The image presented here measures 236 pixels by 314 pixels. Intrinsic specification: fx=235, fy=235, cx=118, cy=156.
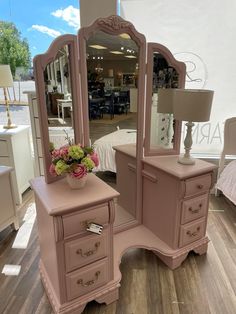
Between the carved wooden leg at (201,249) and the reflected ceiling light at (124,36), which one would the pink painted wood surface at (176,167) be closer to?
the carved wooden leg at (201,249)

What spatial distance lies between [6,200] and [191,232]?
1667 mm

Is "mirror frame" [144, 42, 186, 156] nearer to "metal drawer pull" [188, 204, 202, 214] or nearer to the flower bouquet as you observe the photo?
"metal drawer pull" [188, 204, 202, 214]

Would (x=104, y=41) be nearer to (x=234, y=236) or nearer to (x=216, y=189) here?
(x=234, y=236)

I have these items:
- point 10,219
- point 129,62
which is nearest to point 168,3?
point 129,62

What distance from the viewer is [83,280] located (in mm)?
1416

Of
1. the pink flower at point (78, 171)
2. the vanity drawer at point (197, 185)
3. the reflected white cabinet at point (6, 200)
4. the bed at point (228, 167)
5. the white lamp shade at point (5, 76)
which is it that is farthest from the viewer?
the bed at point (228, 167)

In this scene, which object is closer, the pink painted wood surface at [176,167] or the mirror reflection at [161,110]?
the pink painted wood surface at [176,167]

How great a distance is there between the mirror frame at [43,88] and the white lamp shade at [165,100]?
699mm

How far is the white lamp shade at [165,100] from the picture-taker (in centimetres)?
189

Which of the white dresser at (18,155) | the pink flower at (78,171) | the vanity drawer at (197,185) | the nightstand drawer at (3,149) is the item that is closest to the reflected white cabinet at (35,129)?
the white dresser at (18,155)

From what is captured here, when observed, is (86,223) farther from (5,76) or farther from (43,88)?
(5,76)

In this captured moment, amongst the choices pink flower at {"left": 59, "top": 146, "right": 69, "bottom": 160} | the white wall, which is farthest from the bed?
pink flower at {"left": 59, "top": 146, "right": 69, "bottom": 160}

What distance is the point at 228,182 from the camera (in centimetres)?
270

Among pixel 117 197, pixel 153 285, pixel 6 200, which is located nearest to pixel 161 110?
pixel 117 197
